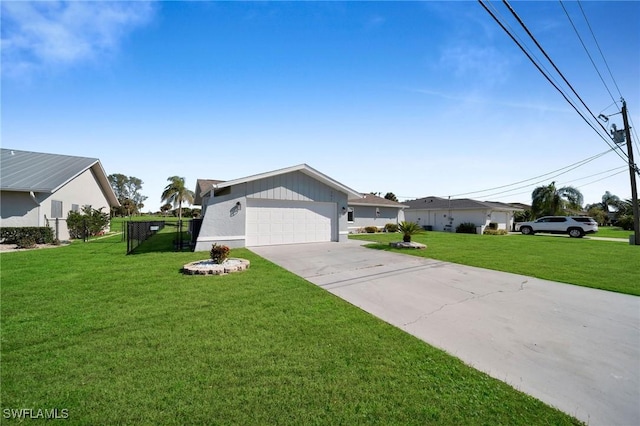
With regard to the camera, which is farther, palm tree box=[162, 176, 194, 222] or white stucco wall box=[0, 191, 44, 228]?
palm tree box=[162, 176, 194, 222]

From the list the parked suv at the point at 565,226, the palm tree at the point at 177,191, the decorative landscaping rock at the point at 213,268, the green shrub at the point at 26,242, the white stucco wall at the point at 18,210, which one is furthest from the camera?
the palm tree at the point at 177,191

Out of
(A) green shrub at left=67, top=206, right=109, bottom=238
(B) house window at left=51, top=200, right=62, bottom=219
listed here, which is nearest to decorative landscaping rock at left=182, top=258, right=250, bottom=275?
(A) green shrub at left=67, top=206, right=109, bottom=238

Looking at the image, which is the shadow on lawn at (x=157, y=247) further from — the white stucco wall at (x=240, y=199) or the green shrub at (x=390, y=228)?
the green shrub at (x=390, y=228)

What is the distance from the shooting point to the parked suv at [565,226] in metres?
22.0

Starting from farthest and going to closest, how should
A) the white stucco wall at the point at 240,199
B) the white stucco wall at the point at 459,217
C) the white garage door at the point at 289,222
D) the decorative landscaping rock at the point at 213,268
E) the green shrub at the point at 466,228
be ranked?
1. the white stucco wall at the point at 459,217
2. the green shrub at the point at 466,228
3. the white garage door at the point at 289,222
4. the white stucco wall at the point at 240,199
5. the decorative landscaping rock at the point at 213,268

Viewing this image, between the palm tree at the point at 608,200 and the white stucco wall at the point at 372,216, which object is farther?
the palm tree at the point at 608,200

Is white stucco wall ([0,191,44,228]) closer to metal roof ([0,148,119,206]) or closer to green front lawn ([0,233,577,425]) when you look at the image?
metal roof ([0,148,119,206])

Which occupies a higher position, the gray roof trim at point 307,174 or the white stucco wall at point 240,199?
the gray roof trim at point 307,174

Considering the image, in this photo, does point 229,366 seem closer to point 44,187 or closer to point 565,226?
point 44,187

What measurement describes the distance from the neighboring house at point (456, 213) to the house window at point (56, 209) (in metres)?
32.3

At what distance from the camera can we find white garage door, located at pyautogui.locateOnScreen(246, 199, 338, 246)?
13.2 m

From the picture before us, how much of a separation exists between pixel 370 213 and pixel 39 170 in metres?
24.3

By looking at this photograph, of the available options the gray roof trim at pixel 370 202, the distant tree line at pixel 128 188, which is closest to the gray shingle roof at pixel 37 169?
the gray roof trim at pixel 370 202

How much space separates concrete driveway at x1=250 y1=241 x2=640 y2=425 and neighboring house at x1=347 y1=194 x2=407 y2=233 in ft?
53.6
